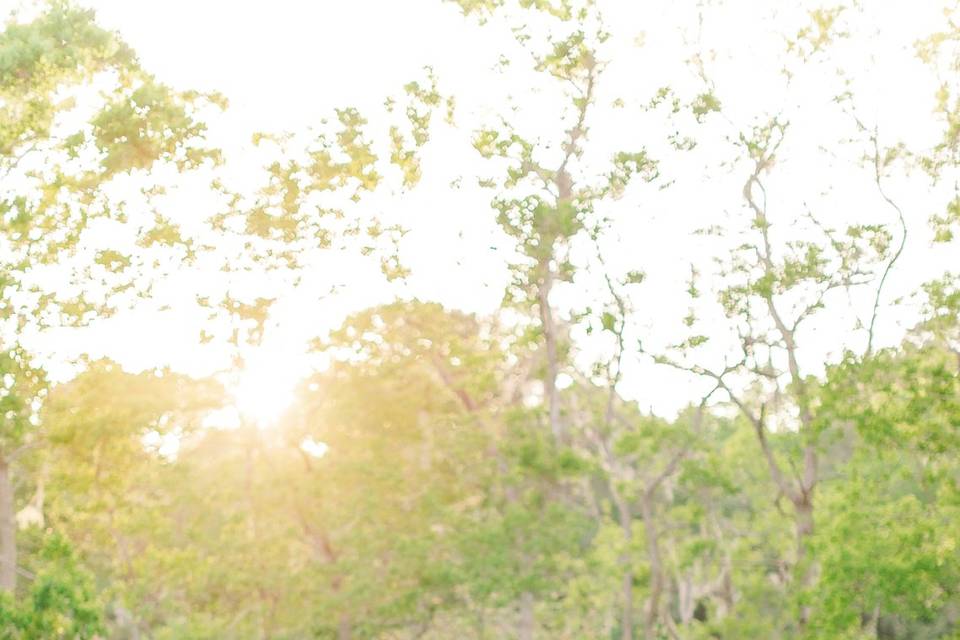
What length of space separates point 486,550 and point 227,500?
5525mm

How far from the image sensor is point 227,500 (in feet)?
74.7

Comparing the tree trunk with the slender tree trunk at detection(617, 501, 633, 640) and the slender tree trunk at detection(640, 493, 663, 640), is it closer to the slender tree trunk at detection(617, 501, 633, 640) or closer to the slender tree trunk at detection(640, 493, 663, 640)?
the slender tree trunk at detection(640, 493, 663, 640)

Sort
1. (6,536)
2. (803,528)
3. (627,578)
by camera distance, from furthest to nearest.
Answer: (627,578)
(803,528)
(6,536)

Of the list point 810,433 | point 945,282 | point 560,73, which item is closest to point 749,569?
point 810,433

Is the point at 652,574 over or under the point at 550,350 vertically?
under

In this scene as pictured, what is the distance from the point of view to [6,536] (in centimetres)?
1708

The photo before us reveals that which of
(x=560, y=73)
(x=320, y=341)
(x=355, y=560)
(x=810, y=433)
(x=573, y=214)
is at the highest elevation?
(x=560, y=73)

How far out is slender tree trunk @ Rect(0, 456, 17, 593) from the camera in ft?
54.8

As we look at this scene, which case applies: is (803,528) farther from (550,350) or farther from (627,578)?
(550,350)

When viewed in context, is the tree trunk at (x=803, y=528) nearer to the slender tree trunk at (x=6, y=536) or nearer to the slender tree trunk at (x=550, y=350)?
the slender tree trunk at (x=550, y=350)

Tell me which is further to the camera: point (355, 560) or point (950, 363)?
point (355, 560)

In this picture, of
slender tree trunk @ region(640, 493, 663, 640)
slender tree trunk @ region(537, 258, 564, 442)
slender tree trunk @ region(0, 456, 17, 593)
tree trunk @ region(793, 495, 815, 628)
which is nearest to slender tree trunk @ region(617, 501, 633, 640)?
slender tree trunk @ region(640, 493, 663, 640)

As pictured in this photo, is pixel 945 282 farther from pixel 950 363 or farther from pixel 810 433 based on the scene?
pixel 810 433

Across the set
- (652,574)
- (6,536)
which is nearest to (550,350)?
(652,574)
